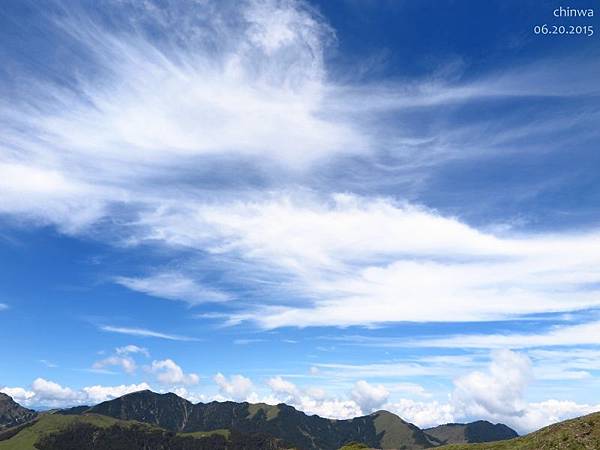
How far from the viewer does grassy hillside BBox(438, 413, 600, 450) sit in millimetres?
79312

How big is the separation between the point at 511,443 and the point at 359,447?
58210 millimetres

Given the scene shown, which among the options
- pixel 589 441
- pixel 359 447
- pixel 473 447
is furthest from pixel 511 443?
pixel 359 447

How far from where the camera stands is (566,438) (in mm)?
82938

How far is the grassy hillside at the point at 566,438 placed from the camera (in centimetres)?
7931

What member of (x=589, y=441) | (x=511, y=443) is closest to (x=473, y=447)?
(x=511, y=443)

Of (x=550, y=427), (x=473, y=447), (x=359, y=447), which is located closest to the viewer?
(x=550, y=427)

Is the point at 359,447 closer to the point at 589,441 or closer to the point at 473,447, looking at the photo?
the point at 473,447

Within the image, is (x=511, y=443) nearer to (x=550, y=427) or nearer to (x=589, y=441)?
(x=550, y=427)

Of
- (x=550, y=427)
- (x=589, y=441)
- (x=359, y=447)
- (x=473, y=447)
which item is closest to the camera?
(x=589, y=441)

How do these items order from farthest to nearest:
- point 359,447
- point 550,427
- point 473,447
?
point 359,447, point 473,447, point 550,427

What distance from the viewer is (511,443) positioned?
326ft

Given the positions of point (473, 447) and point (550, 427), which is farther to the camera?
point (473, 447)

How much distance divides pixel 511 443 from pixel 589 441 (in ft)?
75.8

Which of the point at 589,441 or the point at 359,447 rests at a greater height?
the point at 589,441
